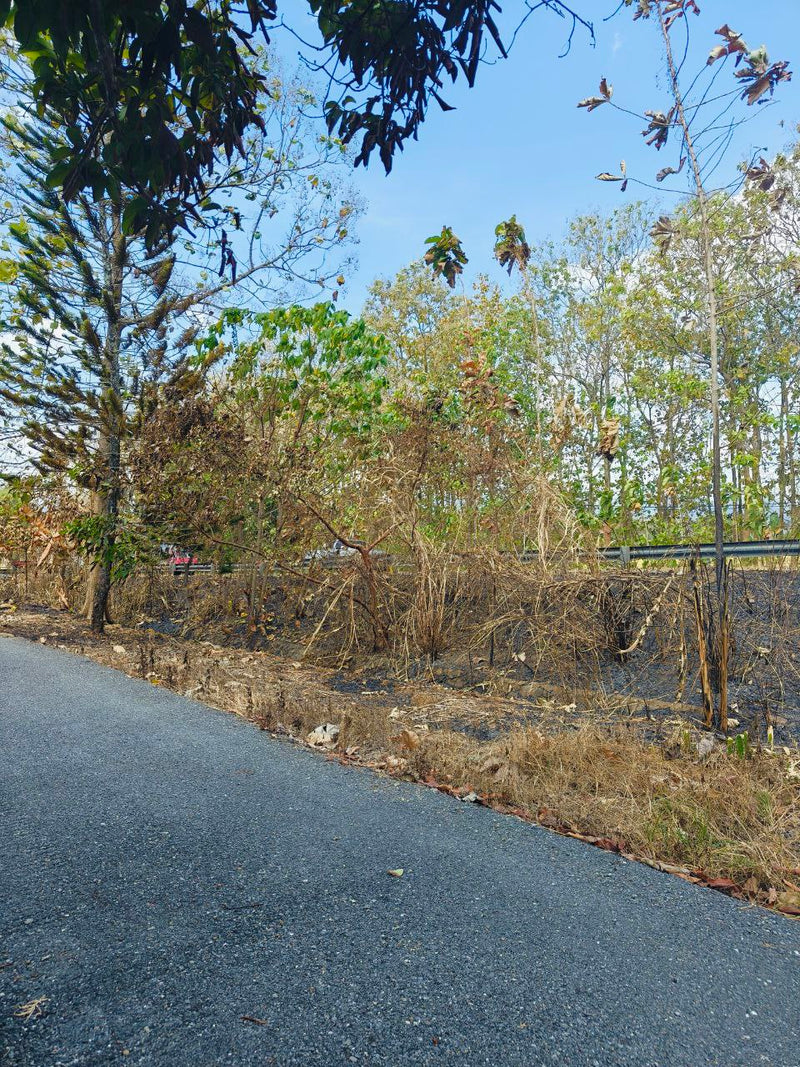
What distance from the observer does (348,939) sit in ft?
7.16

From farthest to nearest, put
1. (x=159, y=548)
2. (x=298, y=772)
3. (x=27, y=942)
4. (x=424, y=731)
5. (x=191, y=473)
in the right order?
(x=159, y=548) → (x=191, y=473) → (x=424, y=731) → (x=298, y=772) → (x=27, y=942)

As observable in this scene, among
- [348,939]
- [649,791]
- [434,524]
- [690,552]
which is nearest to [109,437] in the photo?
[434,524]

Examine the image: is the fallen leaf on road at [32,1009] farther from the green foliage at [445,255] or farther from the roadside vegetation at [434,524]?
the green foliage at [445,255]

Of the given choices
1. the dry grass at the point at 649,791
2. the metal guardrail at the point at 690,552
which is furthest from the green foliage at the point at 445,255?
the dry grass at the point at 649,791

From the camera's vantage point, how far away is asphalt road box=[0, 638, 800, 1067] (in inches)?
69.3

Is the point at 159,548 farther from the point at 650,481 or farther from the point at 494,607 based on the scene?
the point at 650,481

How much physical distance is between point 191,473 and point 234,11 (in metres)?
6.70

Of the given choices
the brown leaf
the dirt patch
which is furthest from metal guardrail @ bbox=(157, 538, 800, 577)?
the brown leaf

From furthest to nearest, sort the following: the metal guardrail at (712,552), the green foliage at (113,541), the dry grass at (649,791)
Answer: the green foliage at (113,541)
the metal guardrail at (712,552)
the dry grass at (649,791)

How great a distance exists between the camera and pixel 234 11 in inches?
87.1

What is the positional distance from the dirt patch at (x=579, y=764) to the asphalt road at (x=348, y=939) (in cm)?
27

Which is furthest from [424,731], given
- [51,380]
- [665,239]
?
[51,380]

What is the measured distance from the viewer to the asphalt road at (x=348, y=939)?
1.76 metres

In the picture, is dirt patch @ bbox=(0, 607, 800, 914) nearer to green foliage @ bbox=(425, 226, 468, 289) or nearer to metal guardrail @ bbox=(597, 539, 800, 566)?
metal guardrail @ bbox=(597, 539, 800, 566)
